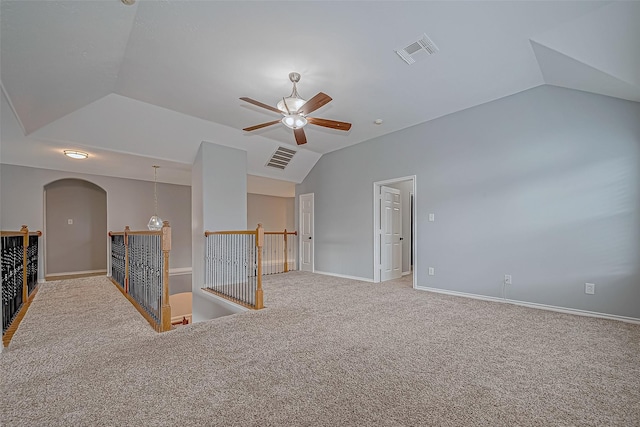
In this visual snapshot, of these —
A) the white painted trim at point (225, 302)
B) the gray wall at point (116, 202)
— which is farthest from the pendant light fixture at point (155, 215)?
the white painted trim at point (225, 302)

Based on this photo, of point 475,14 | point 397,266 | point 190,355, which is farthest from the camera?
point 397,266

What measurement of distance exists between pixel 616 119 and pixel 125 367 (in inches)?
226

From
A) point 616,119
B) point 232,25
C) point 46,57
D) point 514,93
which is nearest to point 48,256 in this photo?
point 46,57

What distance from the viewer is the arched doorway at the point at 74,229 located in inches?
289

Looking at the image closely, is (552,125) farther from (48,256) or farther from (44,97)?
(48,256)

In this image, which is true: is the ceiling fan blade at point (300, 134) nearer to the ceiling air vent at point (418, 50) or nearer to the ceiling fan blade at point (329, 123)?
the ceiling fan blade at point (329, 123)

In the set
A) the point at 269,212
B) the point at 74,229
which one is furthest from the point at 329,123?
the point at 74,229

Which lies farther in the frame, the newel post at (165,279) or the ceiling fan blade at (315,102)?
the newel post at (165,279)

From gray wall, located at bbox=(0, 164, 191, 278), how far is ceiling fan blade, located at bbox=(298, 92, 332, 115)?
631cm

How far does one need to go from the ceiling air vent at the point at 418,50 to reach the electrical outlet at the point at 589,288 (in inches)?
135

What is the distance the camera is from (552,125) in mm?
3826

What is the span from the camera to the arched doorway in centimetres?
734

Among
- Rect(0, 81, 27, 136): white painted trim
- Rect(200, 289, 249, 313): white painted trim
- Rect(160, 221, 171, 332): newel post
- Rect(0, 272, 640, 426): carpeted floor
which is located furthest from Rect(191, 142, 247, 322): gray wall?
Rect(0, 81, 27, 136): white painted trim

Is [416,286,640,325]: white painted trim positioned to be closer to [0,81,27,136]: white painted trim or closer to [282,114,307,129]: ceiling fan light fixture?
[282,114,307,129]: ceiling fan light fixture
